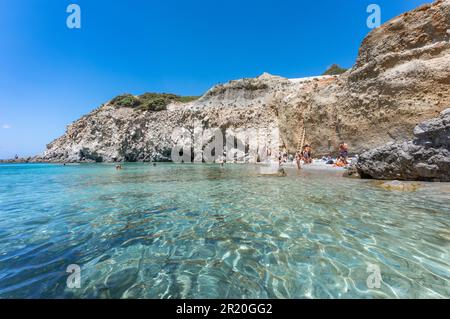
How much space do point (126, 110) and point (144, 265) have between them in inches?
2673

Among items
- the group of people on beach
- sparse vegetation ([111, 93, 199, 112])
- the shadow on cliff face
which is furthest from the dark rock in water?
the shadow on cliff face

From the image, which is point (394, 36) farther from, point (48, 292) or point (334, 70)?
point (334, 70)

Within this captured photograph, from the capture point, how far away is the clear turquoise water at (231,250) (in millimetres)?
2908

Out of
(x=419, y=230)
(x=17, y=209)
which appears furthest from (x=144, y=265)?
(x=17, y=209)

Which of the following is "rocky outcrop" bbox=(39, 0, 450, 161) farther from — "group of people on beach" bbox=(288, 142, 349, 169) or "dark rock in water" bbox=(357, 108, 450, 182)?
"dark rock in water" bbox=(357, 108, 450, 182)

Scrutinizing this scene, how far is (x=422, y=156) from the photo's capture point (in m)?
11.3

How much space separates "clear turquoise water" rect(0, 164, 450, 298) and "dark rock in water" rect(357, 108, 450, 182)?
17.1 ft

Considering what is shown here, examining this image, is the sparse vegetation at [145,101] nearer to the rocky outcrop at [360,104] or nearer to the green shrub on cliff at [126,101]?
the green shrub on cliff at [126,101]

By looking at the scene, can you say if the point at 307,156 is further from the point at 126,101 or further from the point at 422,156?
the point at 126,101

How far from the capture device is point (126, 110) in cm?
6331

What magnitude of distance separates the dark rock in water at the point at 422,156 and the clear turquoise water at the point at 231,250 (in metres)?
5.22

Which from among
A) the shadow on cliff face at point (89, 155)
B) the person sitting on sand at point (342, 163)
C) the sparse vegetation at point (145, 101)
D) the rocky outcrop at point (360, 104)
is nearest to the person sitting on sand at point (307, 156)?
the rocky outcrop at point (360, 104)

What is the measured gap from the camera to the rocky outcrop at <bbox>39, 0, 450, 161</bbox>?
1962cm

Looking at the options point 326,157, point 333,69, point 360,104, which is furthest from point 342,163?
point 333,69
